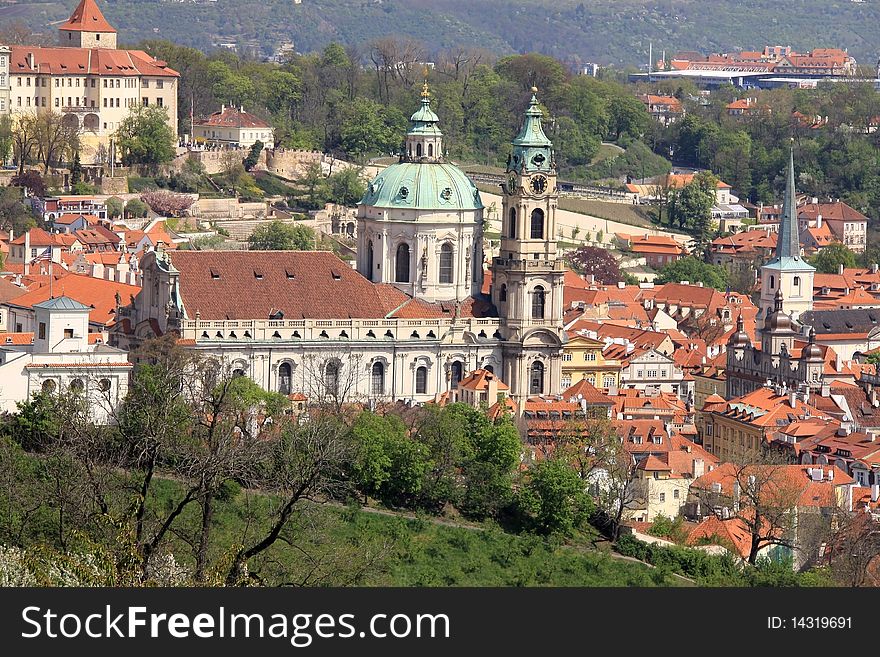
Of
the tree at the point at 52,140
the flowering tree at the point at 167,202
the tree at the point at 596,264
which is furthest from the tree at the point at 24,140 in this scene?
the tree at the point at 596,264

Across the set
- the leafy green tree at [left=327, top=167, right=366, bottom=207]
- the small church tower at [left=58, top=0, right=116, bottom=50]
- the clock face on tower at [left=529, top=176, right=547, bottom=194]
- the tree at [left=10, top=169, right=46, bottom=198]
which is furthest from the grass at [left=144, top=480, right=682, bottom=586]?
the small church tower at [left=58, top=0, right=116, bottom=50]

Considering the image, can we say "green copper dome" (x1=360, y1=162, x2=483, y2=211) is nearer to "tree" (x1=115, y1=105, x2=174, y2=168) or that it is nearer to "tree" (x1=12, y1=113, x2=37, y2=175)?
"tree" (x1=115, y1=105, x2=174, y2=168)

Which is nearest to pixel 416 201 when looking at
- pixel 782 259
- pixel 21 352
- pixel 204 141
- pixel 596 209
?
pixel 21 352

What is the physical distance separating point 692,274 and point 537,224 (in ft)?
136

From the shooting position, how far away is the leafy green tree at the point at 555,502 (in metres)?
65.8

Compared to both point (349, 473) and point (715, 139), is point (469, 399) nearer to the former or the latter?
point (349, 473)

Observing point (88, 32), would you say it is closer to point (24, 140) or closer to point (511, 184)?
point (24, 140)

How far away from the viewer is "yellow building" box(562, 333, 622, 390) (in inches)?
3410

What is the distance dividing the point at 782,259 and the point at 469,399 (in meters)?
29.6

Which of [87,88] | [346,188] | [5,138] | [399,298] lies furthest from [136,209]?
[399,298]

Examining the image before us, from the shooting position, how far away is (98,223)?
110125mm

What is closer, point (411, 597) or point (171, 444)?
point (411, 597)

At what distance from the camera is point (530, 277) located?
81562 millimetres

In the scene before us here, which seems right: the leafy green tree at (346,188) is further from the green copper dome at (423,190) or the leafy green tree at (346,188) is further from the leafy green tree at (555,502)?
the leafy green tree at (555,502)
